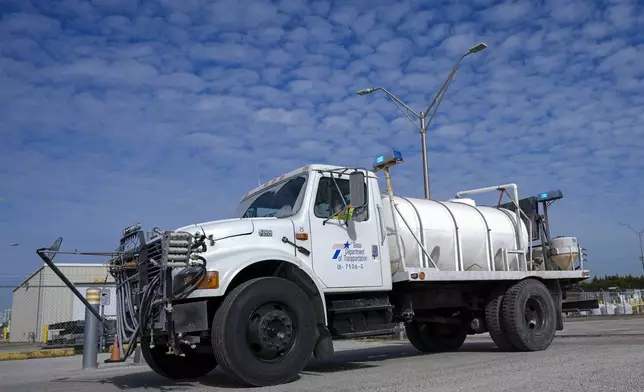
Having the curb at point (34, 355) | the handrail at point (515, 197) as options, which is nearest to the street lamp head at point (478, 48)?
the handrail at point (515, 197)

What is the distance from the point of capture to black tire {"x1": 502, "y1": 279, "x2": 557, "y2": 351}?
9461mm

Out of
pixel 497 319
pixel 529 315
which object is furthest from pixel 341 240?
pixel 529 315

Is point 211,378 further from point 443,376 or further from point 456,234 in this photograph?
point 456,234

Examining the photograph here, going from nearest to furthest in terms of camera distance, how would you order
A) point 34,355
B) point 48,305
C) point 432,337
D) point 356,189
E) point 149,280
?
point 149,280 → point 356,189 → point 432,337 → point 34,355 → point 48,305

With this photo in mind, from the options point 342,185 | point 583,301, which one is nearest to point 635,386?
point 342,185

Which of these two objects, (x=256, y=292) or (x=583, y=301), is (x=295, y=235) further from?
(x=583, y=301)

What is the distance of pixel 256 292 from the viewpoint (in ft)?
21.5

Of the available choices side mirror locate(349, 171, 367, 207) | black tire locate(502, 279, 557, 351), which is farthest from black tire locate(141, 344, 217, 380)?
black tire locate(502, 279, 557, 351)

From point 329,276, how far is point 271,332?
1233 mm

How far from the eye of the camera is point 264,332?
21.5 ft

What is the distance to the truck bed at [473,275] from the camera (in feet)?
27.6

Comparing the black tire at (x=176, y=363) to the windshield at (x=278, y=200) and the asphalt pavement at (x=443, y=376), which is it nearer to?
the asphalt pavement at (x=443, y=376)

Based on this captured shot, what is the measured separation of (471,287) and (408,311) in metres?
1.79

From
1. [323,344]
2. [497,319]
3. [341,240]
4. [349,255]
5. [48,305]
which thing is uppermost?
[48,305]
